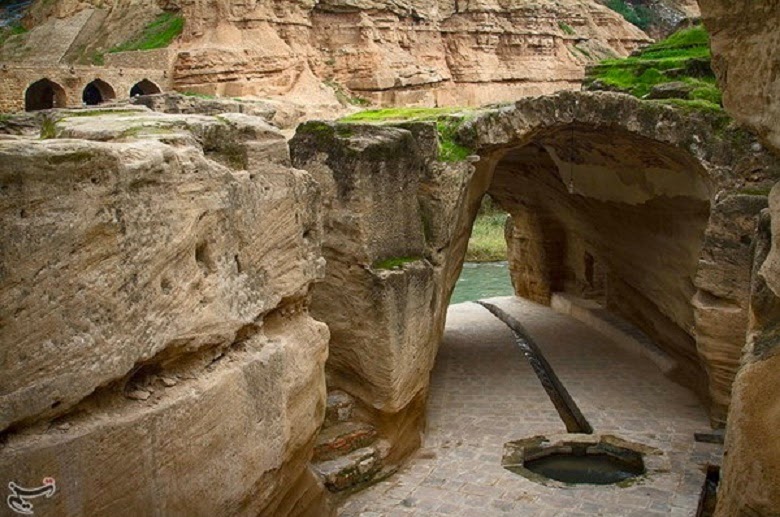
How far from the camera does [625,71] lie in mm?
11984

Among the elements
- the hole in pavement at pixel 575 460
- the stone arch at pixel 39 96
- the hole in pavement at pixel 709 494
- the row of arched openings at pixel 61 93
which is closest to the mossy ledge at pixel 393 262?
the hole in pavement at pixel 575 460

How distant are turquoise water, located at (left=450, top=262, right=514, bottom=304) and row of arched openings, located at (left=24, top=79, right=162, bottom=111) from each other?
1093 centimetres

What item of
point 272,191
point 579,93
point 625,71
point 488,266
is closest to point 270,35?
point 488,266

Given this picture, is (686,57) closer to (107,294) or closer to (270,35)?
(107,294)

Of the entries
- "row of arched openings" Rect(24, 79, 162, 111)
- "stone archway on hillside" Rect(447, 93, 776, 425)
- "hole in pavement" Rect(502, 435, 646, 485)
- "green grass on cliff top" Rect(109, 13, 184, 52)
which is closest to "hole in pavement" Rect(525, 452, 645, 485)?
"hole in pavement" Rect(502, 435, 646, 485)

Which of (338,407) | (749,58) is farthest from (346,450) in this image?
(749,58)

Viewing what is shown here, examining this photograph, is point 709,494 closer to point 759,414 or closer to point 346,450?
point 346,450

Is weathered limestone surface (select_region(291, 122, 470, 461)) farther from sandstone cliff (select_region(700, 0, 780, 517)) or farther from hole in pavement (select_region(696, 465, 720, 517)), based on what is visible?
sandstone cliff (select_region(700, 0, 780, 517))

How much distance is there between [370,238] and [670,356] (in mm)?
5514

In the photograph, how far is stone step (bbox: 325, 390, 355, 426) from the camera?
8.30m

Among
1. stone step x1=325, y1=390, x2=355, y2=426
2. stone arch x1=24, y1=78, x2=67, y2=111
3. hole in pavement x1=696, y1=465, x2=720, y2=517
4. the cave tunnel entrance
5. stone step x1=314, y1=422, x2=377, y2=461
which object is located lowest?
hole in pavement x1=696, y1=465, x2=720, y2=517

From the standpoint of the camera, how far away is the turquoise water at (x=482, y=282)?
79.7 feet

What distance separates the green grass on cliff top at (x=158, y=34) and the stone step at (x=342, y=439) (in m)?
19.6

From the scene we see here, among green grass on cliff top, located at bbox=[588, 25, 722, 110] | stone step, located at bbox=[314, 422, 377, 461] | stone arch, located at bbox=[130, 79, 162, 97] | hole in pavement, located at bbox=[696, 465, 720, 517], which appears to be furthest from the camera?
stone arch, located at bbox=[130, 79, 162, 97]
